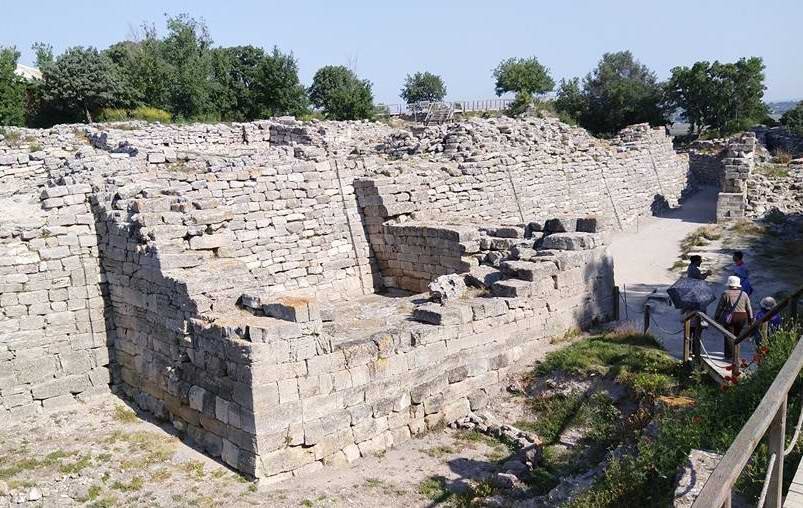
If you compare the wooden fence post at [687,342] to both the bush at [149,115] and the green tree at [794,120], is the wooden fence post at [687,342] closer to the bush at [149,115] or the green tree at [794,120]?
the bush at [149,115]

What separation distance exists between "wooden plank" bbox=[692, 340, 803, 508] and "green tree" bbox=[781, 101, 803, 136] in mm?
40398

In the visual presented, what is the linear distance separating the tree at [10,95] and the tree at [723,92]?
41.3 metres

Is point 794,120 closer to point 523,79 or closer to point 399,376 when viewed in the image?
point 523,79

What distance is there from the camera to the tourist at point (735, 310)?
9211 mm

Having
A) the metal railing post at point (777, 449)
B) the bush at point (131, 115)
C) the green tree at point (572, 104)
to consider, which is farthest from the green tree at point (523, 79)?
the metal railing post at point (777, 449)

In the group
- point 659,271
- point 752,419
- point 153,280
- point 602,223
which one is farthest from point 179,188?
point 659,271

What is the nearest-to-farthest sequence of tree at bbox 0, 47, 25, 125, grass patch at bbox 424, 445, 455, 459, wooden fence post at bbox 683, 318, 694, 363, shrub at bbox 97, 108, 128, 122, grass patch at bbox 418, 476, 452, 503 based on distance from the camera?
grass patch at bbox 418, 476, 452, 503 → wooden fence post at bbox 683, 318, 694, 363 → grass patch at bbox 424, 445, 455, 459 → tree at bbox 0, 47, 25, 125 → shrub at bbox 97, 108, 128, 122

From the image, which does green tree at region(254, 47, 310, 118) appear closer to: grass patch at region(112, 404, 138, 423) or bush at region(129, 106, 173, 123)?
bush at region(129, 106, 173, 123)

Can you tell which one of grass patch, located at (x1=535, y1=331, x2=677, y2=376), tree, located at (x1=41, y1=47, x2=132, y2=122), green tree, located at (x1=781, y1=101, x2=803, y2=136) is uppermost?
tree, located at (x1=41, y1=47, x2=132, y2=122)

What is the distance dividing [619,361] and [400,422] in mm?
3234

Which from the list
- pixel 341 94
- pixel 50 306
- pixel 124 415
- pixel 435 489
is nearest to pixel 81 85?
pixel 341 94

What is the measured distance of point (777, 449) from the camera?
11.3 feet

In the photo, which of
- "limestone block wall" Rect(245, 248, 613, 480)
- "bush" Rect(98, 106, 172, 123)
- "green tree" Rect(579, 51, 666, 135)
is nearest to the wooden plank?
"limestone block wall" Rect(245, 248, 613, 480)

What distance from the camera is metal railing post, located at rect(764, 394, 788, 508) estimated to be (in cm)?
345
